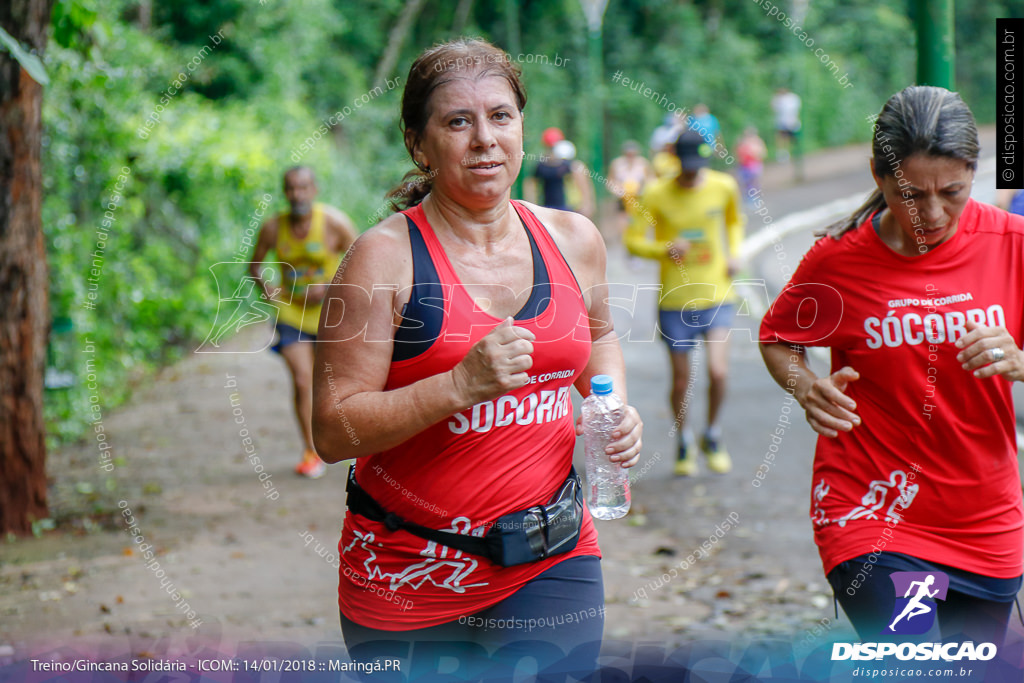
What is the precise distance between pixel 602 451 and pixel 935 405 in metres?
0.88

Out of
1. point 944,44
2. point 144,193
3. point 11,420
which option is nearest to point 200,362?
point 144,193

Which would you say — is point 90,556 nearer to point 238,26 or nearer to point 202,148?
point 202,148

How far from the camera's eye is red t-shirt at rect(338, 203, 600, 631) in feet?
8.31

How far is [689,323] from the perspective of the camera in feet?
23.3

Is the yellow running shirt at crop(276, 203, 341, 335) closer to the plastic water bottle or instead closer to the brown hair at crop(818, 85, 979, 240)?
the plastic water bottle

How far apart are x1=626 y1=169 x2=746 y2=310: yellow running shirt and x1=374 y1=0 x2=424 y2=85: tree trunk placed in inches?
621

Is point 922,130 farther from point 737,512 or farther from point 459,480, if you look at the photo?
point 737,512

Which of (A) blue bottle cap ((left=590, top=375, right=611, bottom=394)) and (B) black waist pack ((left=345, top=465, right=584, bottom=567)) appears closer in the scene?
(B) black waist pack ((left=345, top=465, right=584, bottom=567))

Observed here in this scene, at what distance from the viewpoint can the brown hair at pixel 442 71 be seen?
8.34ft

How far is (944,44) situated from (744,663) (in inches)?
117

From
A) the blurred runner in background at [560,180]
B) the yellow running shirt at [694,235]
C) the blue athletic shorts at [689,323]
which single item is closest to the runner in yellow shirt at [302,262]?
the yellow running shirt at [694,235]

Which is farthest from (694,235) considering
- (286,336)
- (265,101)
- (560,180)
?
(265,101)

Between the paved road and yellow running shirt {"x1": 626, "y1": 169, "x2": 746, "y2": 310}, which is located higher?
yellow running shirt {"x1": 626, "y1": 169, "x2": 746, "y2": 310}

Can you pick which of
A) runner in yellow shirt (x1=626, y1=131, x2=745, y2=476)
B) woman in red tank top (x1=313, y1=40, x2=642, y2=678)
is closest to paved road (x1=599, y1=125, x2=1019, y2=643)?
runner in yellow shirt (x1=626, y1=131, x2=745, y2=476)
